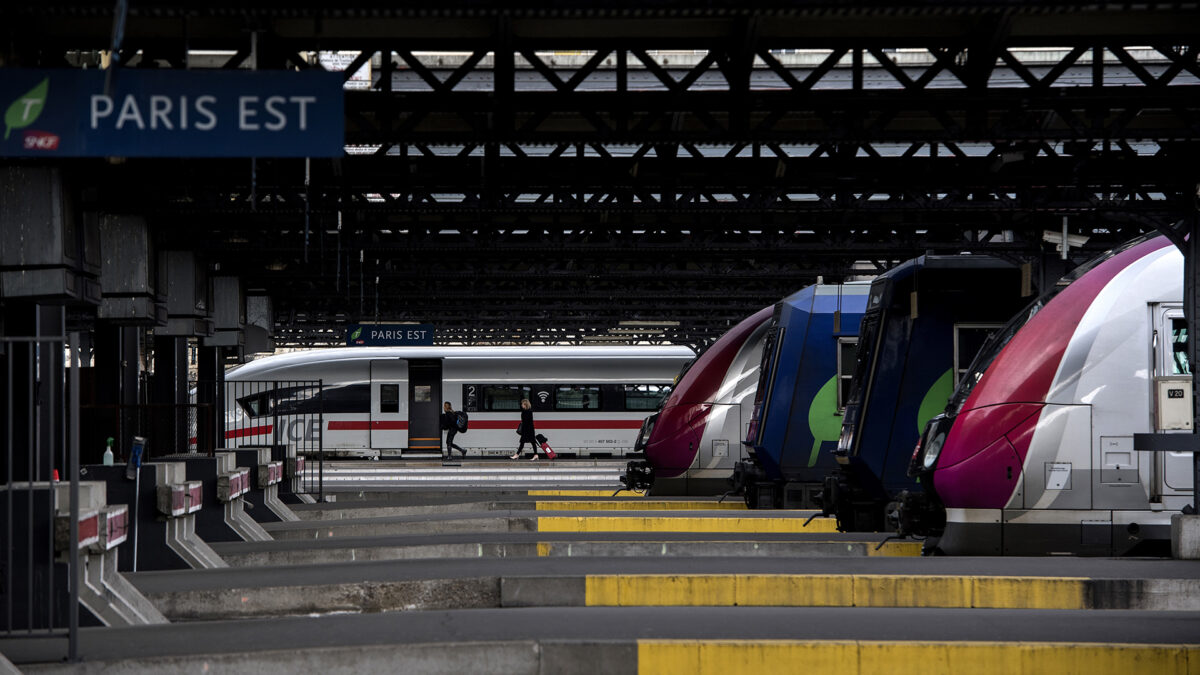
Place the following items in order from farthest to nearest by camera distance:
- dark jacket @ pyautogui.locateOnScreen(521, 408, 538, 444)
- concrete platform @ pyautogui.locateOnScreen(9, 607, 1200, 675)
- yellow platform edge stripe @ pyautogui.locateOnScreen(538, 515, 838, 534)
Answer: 1. dark jacket @ pyautogui.locateOnScreen(521, 408, 538, 444)
2. yellow platform edge stripe @ pyautogui.locateOnScreen(538, 515, 838, 534)
3. concrete platform @ pyautogui.locateOnScreen(9, 607, 1200, 675)

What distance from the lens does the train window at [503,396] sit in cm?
4216

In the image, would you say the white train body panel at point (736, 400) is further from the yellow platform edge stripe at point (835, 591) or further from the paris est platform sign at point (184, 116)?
the paris est platform sign at point (184, 116)

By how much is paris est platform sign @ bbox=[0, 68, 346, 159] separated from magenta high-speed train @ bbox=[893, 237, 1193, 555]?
19.4ft

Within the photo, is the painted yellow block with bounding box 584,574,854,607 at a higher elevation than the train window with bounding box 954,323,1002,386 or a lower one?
lower

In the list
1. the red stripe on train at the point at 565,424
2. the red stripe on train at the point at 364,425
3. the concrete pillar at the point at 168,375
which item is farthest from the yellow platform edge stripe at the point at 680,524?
the red stripe on train at the point at 565,424

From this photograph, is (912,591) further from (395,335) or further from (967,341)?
(395,335)

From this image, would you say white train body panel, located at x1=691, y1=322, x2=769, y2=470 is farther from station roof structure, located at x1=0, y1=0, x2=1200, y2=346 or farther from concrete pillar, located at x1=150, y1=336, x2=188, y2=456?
concrete pillar, located at x1=150, y1=336, x2=188, y2=456

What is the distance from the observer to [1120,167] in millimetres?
18828

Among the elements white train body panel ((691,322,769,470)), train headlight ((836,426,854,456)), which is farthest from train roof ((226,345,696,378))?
train headlight ((836,426,854,456))

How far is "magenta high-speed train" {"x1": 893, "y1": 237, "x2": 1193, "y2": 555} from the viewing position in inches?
482

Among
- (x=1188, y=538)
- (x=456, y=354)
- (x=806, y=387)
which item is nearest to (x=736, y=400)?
(x=806, y=387)

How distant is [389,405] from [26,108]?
31609mm

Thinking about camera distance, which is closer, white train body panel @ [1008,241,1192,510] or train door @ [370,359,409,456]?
white train body panel @ [1008,241,1192,510]

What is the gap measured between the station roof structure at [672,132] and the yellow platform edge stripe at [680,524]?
12.4ft
